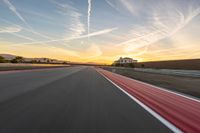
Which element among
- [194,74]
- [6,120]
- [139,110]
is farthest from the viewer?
[194,74]

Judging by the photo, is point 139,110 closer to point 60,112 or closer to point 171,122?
point 171,122

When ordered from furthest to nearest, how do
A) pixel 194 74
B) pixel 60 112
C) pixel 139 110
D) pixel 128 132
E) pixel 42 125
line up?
pixel 194 74 < pixel 139 110 < pixel 60 112 < pixel 42 125 < pixel 128 132

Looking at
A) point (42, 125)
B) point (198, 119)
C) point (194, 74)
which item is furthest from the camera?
point (194, 74)

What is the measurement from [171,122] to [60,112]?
10.2 ft

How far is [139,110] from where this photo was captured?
332 inches

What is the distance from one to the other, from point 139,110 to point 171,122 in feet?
6.52

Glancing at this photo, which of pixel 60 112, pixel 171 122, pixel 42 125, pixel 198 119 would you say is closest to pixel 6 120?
pixel 42 125

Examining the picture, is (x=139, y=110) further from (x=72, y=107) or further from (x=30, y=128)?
(x=30, y=128)

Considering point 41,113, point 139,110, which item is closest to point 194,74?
point 139,110

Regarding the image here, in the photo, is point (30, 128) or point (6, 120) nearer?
point (30, 128)

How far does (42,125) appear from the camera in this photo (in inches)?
231

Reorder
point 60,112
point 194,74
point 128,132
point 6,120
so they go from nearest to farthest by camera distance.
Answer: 1. point 128,132
2. point 6,120
3. point 60,112
4. point 194,74

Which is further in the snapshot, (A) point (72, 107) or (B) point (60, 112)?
(A) point (72, 107)

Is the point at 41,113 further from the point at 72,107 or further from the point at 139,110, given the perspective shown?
the point at 139,110
